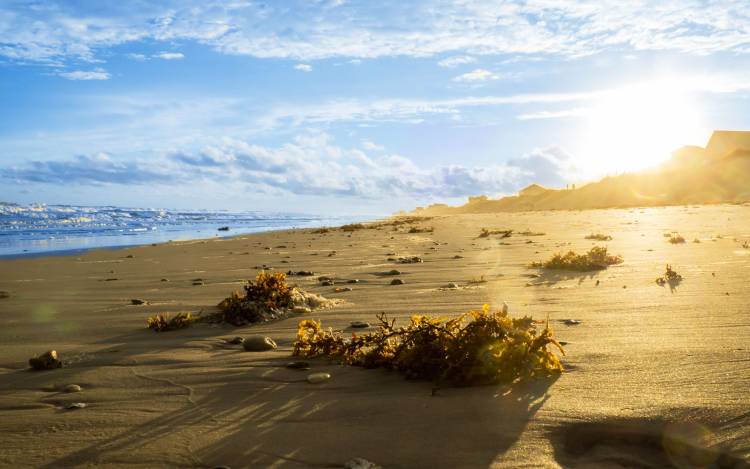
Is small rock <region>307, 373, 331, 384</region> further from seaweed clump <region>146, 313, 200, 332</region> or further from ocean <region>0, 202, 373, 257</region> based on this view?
ocean <region>0, 202, 373, 257</region>

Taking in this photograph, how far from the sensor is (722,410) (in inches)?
90.0

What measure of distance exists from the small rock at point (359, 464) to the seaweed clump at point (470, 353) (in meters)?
0.80

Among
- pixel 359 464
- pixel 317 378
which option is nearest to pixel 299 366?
pixel 317 378

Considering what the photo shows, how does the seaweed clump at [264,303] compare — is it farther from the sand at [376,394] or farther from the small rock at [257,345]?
the small rock at [257,345]

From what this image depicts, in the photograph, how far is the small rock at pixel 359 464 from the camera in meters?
1.94

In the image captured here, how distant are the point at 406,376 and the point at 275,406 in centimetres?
71

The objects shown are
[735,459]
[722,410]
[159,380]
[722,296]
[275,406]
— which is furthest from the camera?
[722,296]

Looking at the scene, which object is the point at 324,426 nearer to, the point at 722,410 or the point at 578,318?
the point at 722,410

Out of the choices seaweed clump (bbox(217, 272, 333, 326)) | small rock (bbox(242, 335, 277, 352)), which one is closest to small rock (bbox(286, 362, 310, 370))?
small rock (bbox(242, 335, 277, 352))

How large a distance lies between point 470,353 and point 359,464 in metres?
1.07

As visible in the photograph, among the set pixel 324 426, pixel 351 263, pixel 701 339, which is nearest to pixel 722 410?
pixel 701 339

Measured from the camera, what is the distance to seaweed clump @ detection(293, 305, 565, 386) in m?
2.76

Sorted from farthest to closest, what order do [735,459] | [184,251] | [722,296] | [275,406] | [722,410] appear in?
1. [184,251]
2. [722,296]
3. [275,406]
4. [722,410]
5. [735,459]

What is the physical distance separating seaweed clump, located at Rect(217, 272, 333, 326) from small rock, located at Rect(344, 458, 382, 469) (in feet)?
8.91
